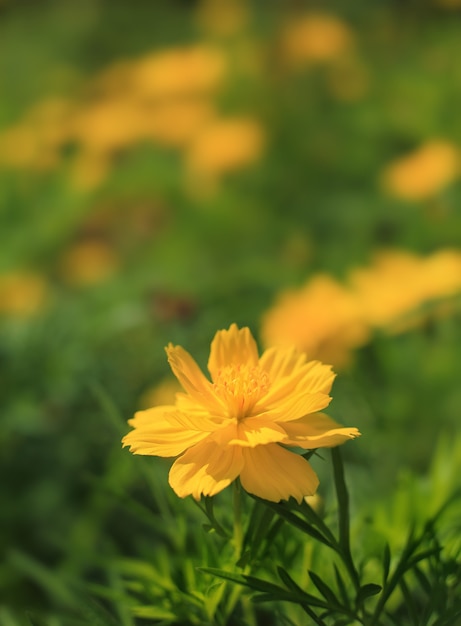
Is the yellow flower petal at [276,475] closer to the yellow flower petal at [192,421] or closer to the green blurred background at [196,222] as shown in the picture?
the yellow flower petal at [192,421]

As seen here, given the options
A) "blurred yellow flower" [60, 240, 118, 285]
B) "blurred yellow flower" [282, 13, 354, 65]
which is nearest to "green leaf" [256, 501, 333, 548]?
"blurred yellow flower" [60, 240, 118, 285]

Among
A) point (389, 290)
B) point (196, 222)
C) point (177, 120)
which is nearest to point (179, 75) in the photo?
point (177, 120)

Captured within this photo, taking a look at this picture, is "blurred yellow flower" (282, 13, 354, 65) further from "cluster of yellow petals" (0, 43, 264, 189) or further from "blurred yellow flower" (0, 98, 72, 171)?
"blurred yellow flower" (0, 98, 72, 171)

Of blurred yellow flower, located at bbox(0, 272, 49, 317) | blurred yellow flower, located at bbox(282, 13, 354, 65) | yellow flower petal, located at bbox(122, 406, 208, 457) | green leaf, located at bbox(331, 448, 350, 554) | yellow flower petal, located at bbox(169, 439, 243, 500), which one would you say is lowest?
green leaf, located at bbox(331, 448, 350, 554)

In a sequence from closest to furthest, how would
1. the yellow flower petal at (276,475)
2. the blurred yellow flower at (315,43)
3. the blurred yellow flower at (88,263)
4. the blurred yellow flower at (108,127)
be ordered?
1. the yellow flower petal at (276,475)
2. the blurred yellow flower at (88,263)
3. the blurred yellow flower at (108,127)
4. the blurred yellow flower at (315,43)

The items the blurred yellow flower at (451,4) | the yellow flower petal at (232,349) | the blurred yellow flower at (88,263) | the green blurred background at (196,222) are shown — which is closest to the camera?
the yellow flower petal at (232,349)

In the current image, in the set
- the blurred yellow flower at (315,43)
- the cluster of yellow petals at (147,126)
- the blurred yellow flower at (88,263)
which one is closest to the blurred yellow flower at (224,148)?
the cluster of yellow petals at (147,126)
